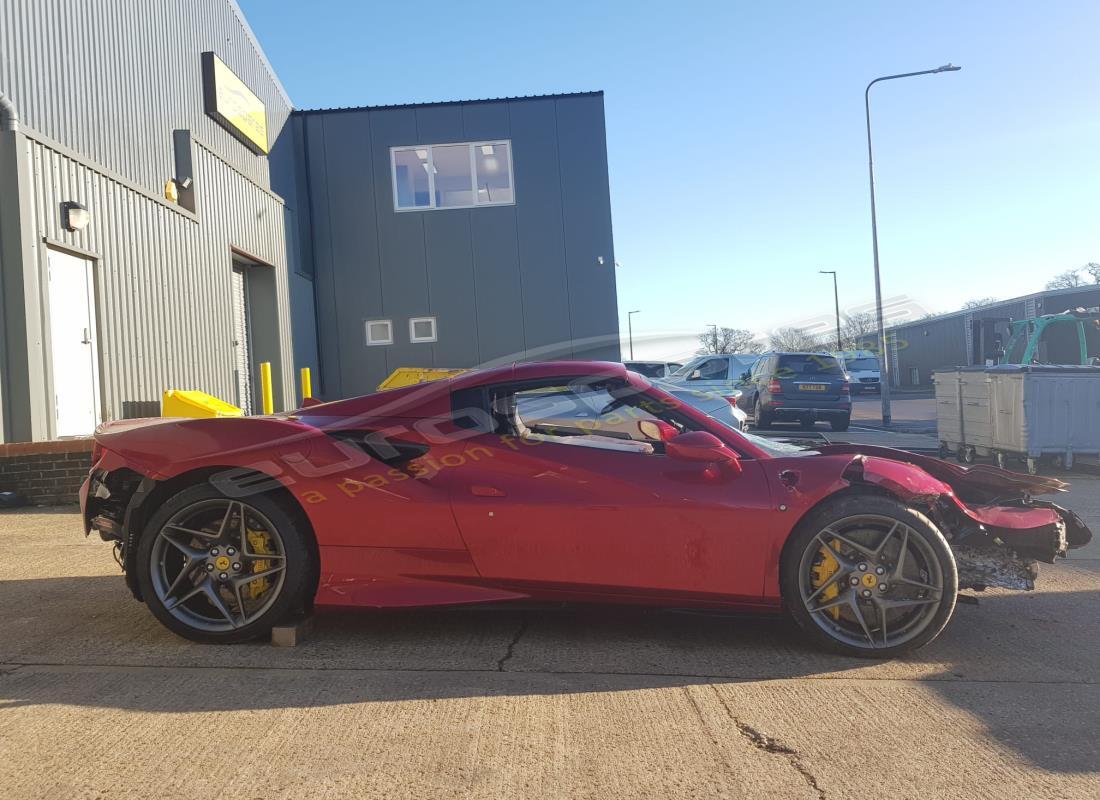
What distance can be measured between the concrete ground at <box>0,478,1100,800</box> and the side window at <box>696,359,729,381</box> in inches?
575

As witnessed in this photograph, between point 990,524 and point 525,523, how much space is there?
2178 millimetres

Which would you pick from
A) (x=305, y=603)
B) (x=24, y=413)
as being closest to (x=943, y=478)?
(x=305, y=603)

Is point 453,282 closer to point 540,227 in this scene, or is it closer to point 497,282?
point 497,282

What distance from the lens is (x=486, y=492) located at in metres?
3.72

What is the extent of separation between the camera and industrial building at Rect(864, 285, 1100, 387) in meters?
34.3

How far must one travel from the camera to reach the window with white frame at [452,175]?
17984mm

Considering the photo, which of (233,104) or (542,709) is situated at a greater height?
(233,104)

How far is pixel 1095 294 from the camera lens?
113 feet

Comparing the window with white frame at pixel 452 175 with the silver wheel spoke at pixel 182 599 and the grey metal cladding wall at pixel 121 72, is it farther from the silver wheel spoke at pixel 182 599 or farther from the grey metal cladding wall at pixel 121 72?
the silver wheel spoke at pixel 182 599

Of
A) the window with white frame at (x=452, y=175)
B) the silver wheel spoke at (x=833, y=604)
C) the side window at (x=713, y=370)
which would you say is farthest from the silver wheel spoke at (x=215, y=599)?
the side window at (x=713, y=370)

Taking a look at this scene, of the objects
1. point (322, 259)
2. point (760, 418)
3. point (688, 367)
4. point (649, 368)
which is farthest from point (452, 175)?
point (760, 418)

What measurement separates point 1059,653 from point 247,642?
12.3ft

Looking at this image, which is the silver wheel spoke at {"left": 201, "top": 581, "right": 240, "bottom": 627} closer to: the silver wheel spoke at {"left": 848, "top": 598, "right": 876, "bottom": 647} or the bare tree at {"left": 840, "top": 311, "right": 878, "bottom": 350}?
the silver wheel spoke at {"left": 848, "top": 598, "right": 876, "bottom": 647}

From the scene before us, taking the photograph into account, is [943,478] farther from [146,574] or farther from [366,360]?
[366,360]
